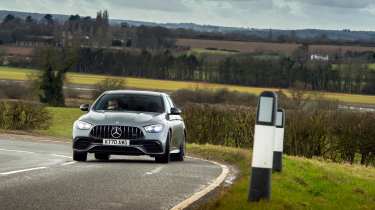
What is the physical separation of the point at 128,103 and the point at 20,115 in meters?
27.9

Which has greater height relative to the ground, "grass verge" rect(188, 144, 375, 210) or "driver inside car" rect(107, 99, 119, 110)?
"driver inside car" rect(107, 99, 119, 110)

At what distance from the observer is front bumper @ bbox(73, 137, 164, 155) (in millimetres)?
17719

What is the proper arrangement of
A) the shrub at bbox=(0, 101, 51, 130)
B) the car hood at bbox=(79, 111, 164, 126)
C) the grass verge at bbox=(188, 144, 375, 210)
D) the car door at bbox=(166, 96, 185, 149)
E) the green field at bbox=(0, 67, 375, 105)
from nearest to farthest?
1. the grass verge at bbox=(188, 144, 375, 210)
2. the car hood at bbox=(79, 111, 164, 126)
3. the car door at bbox=(166, 96, 185, 149)
4. the shrub at bbox=(0, 101, 51, 130)
5. the green field at bbox=(0, 67, 375, 105)

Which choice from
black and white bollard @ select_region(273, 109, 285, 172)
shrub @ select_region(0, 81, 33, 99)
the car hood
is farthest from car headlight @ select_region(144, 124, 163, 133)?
shrub @ select_region(0, 81, 33, 99)

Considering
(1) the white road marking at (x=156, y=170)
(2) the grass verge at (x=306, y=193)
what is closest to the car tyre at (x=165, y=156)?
(1) the white road marking at (x=156, y=170)

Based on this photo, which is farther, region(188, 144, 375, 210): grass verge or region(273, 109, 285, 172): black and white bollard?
region(273, 109, 285, 172): black and white bollard

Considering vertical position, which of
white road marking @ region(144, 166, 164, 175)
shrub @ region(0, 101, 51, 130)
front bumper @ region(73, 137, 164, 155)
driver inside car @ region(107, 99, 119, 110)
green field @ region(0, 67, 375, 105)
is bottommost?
green field @ region(0, 67, 375, 105)

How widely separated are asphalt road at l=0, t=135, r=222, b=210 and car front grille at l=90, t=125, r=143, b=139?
0.77 metres

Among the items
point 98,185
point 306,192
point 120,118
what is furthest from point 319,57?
point 98,185

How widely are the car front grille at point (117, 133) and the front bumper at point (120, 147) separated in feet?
0.32

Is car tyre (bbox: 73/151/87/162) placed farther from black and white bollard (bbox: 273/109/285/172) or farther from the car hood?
black and white bollard (bbox: 273/109/285/172)

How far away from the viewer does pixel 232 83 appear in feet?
328

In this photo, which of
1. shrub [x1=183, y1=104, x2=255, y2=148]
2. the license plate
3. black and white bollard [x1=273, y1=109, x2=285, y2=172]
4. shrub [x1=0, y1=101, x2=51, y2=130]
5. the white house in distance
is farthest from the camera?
the white house in distance

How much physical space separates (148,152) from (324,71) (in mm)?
82852
